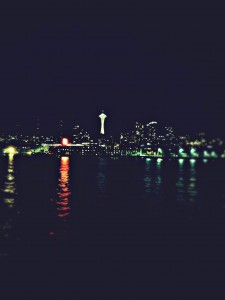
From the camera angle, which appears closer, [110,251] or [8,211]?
[110,251]

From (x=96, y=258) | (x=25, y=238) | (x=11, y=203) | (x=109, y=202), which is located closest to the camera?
(x=96, y=258)

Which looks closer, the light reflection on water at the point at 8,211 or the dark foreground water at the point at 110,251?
the dark foreground water at the point at 110,251

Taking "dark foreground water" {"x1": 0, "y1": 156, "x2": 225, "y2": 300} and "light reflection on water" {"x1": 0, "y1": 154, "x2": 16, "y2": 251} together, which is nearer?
"dark foreground water" {"x1": 0, "y1": 156, "x2": 225, "y2": 300}

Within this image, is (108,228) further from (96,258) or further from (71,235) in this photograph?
(96,258)

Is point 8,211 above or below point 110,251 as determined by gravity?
above

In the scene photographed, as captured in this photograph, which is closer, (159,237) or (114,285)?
(114,285)

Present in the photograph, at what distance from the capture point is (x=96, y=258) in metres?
14.9

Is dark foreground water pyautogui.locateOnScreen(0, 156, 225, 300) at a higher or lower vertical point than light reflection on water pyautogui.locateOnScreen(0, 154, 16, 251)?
lower

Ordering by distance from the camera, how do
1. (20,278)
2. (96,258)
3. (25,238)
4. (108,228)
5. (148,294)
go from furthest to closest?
(108,228), (25,238), (96,258), (20,278), (148,294)

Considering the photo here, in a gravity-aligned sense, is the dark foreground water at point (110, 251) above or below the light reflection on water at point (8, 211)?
below

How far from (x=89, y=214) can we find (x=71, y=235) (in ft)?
22.5

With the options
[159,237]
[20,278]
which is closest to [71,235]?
[159,237]

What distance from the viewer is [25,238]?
17.6m

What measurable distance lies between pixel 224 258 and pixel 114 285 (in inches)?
176
